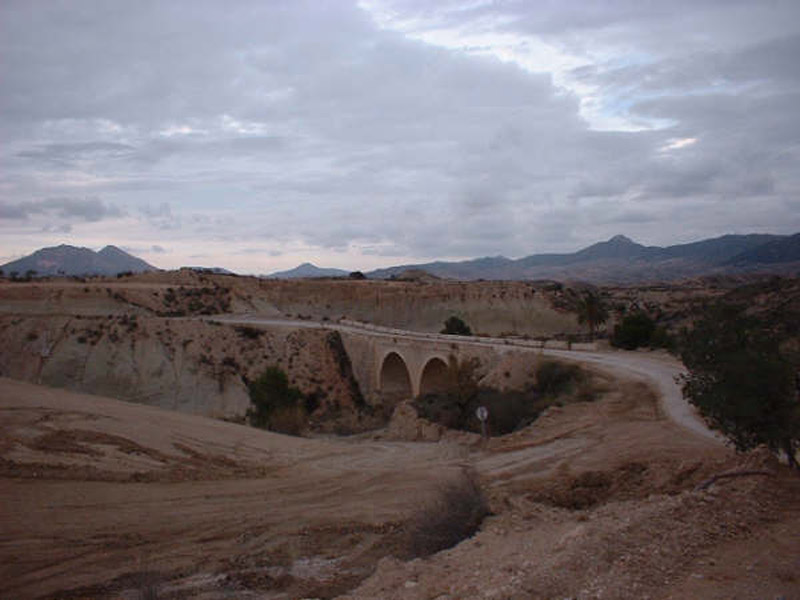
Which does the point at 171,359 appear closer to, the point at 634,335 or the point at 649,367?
the point at 634,335

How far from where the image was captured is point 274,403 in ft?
105

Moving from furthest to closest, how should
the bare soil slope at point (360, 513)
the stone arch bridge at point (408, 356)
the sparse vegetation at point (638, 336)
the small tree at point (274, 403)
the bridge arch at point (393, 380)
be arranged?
the bridge arch at point (393, 380), the sparse vegetation at point (638, 336), the stone arch bridge at point (408, 356), the small tree at point (274, 403), the bare soil slope at point (360, 513)

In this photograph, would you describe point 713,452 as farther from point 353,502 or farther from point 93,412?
point 93,412

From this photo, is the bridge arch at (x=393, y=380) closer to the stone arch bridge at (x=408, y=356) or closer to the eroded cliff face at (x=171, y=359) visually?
the stone arch bridge at (x=408, y=356)

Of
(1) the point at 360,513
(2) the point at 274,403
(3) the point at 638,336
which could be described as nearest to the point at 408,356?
(2) the point at 274,403

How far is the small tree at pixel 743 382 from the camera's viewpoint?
10.1m

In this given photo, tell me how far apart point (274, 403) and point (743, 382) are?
25.0 metres

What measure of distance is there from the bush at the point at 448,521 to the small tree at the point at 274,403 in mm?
18300

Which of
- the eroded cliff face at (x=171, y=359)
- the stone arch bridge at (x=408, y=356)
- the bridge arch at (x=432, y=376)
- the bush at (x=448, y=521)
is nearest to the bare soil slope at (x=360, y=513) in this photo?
the bush at (x=448, y=521)

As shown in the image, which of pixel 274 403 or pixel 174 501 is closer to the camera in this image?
pixel 174 501

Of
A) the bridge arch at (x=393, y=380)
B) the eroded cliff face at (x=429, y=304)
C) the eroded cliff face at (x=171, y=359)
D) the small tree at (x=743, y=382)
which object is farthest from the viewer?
the eroded cliff face at (x=429, y=304)

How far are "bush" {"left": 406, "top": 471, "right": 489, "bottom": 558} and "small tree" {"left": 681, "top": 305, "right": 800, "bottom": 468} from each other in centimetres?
427

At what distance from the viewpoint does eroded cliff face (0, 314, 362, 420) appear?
142 feet

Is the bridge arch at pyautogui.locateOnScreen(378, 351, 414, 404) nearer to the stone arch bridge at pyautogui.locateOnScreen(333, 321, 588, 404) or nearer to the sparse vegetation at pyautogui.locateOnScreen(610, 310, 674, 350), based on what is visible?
the stone arch bridge at pyautogui.locateOnScreen(333, 321, 588, 404)
